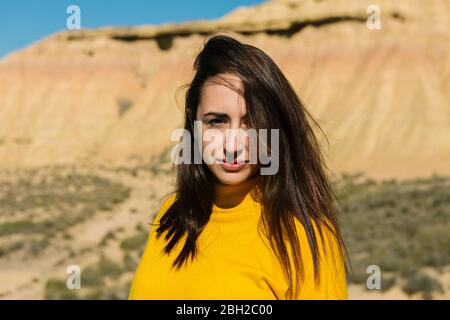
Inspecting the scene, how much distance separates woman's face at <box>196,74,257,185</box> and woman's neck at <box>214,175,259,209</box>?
0.9 inches

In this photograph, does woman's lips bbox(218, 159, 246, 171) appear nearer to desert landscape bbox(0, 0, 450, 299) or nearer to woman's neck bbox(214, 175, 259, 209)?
woman's neck bbox(214, 175, 259, 209)

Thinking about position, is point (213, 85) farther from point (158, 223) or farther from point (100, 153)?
point (100, 153)

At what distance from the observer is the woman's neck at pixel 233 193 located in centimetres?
185

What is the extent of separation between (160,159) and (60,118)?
41.4ft

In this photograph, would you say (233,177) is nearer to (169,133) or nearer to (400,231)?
(400,231)

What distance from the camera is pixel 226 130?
5.99 feet

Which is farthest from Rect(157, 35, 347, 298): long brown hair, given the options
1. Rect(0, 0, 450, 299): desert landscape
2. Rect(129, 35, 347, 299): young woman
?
Result: Rect(0, 0, 450, 299): desert landscape

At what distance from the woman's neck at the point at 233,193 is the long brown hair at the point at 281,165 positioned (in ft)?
0.12

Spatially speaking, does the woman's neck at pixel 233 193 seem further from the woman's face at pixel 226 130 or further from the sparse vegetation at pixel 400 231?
the sparse vegetation at pixel 400 231

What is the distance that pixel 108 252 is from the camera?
1555cm

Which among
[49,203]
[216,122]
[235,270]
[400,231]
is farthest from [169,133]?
[235,270]

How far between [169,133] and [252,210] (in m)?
45.5

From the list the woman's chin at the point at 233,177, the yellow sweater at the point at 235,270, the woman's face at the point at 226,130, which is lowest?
the yellow sweater at the point at 235,270

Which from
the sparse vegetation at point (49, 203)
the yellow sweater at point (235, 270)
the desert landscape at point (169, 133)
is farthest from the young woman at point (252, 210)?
the sparse vegetation at point (49, 203)
